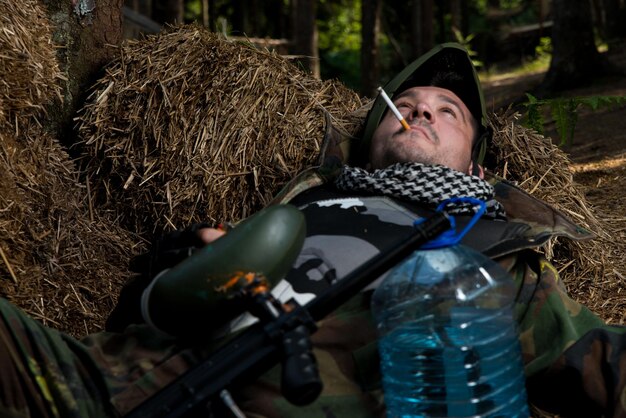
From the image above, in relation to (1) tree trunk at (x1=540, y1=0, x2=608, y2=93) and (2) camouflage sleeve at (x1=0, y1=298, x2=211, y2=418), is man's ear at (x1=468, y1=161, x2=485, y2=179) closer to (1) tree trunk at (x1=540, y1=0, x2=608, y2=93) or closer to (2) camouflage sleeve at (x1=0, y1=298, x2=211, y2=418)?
(2) camouflage sleeve at (x1=0, y1=298, x2=211, y2=418)

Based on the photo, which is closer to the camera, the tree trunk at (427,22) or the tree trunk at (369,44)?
the tree trunk at (369,44)

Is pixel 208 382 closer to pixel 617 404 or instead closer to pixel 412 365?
pixel 412 365

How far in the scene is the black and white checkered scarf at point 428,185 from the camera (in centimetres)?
353

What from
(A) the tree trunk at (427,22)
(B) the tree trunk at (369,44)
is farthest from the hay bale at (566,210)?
(A) the tree trunk at (427,22)

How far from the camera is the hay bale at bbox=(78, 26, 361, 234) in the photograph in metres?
4.33

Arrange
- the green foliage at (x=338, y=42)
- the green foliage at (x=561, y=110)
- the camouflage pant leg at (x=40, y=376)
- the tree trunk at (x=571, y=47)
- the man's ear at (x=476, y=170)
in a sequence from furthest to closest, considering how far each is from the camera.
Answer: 1. the green foliage at (x=338, y=42)
2. the tree trunk at (x=571, y=47)
3. the green foliage at (x=561, y=110)
4. the man's ear at (x=476, y=170)
5. the camouflage pant leg at (x=40, y=376)

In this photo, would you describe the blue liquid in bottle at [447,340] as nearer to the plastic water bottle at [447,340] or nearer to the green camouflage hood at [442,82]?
the plastic water bottle at [447,340]

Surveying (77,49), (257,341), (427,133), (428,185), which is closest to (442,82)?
(427,133)

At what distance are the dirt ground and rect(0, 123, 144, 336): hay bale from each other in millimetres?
2133

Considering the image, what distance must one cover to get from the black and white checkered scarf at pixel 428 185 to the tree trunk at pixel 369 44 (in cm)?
738

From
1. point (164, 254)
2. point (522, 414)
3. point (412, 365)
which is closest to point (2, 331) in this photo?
point (164, 254)

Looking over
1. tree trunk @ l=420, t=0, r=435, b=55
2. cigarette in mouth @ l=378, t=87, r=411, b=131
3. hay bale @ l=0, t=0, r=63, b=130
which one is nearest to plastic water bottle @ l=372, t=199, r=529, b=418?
cigarette in mouth @ l=378, t=87, r=411, b=131

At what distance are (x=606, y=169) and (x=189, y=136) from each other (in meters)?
3.54

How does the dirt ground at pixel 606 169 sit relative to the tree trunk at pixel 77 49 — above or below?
below
